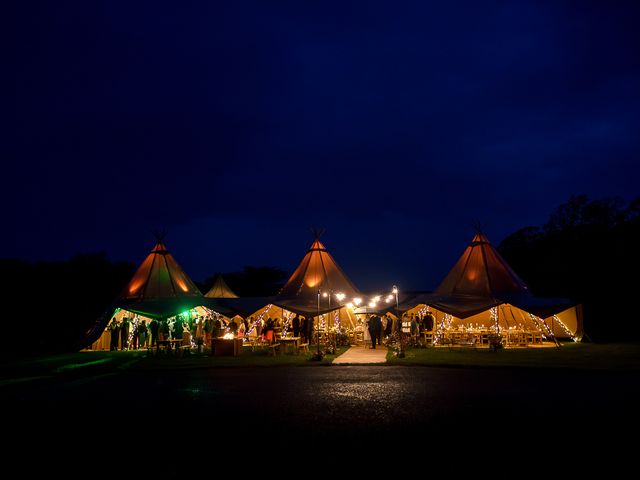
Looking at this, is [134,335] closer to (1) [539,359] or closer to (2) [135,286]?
(2) [135,286]

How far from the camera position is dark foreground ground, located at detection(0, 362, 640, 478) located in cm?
517

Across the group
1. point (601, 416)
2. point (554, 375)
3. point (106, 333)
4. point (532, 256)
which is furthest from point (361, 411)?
point (532, 256)

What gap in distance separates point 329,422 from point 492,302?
15.8 meters

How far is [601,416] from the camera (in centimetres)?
712

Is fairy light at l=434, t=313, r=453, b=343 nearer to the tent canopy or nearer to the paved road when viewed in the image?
the tent canopy

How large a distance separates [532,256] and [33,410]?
132 feet

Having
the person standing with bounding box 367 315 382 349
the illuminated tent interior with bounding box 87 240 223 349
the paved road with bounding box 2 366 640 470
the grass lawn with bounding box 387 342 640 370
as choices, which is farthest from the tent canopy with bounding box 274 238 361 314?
the paved road with bounding box 2 366 640 470

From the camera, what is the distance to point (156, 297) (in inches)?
971

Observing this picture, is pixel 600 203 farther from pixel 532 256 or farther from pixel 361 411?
pixel 361 411

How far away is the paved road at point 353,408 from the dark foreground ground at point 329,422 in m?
0.02

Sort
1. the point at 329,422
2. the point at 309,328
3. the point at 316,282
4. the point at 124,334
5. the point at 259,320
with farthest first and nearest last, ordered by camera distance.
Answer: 1. the point at 316,282
2. the point at 259,320
3. the point at 124,334
4. the point at 309,328
5. the point at 329,422

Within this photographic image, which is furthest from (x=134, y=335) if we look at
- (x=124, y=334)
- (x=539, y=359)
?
(x=539, y=359)

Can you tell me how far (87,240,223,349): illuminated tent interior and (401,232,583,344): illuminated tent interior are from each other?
32.3 ft

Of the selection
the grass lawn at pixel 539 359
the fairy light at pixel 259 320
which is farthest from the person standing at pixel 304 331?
the grass lawn at pixel 539 359
